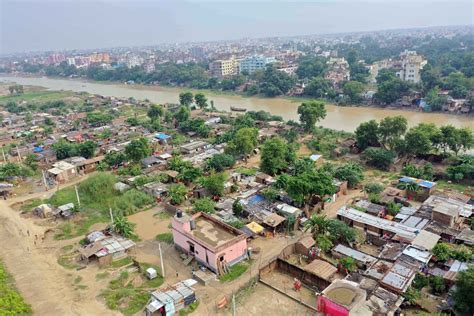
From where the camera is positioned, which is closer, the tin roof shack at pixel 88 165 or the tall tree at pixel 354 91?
the tin roof shack at pixel 88 165

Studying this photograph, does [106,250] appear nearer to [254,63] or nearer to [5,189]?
[5,189]

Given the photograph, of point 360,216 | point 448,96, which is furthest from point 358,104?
point 360,216

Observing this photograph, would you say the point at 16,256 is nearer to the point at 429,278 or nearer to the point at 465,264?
the point at 429,278

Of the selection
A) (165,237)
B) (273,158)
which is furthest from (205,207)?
(273,158)

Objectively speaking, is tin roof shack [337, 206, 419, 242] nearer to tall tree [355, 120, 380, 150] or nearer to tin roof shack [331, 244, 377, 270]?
tin roof shack [331, 244, 377, 270]

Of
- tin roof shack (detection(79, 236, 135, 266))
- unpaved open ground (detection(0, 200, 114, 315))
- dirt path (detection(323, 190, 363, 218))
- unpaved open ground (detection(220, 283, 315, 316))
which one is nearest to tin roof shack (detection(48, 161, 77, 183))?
unpaved open ground (detection(0, 200, 114, 315))

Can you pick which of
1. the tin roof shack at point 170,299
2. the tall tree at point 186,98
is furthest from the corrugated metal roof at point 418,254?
the tall tree at point 186,98

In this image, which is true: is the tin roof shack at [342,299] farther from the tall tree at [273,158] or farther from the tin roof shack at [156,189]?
the tin roof shack at [156,189]

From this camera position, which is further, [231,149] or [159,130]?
[159,130]
